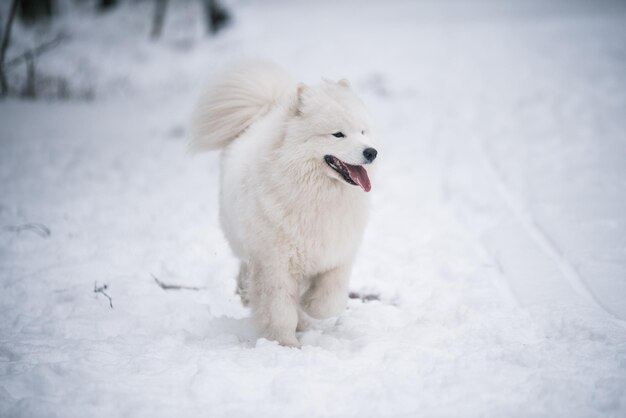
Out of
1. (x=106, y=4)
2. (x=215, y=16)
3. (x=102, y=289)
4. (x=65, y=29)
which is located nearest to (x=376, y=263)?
(x=102, y=289)

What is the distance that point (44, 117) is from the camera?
7918 mm

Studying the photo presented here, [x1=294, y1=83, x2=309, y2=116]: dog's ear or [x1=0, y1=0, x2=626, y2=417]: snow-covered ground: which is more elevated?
[x1=294, y1=83, x2=309, y2=116]: dog's ear

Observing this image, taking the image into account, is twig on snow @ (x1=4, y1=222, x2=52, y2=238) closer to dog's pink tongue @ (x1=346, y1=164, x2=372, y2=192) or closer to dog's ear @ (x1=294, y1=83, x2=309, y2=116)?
dog's ear @ (x1=294, y1=83, x2=309, y2=116)

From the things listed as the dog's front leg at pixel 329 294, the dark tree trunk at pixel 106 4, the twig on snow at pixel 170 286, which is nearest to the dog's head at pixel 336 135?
the dog's front leg at pixel 329 294

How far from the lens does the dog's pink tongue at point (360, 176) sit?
2.69 meters

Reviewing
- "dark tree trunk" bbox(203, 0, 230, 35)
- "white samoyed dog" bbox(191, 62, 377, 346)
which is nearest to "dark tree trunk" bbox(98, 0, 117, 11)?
"dark tree trunk" bbox(203, 0, 230, 35)

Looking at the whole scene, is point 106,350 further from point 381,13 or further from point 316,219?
point 381,13

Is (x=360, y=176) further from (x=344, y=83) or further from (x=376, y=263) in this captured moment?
(x=376, y=263)

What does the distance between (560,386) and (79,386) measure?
7.19 feet

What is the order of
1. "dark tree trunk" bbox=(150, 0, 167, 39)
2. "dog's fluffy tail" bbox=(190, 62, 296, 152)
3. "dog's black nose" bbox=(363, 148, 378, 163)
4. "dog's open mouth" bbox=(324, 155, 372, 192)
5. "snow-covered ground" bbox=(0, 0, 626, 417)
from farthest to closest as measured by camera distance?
"dark tree trunk" bbox=(150, 0, 167, 39)
"dog's fluffy tail" bbox=(190, 62, 296, 152)
"dog's open mouth" bbox=(324, 155, 372, 192)
"dog's black nose" bbox=(363, 148, 378, 163)
"snow-covered ground" bbox=(0, 0, 626, 417)

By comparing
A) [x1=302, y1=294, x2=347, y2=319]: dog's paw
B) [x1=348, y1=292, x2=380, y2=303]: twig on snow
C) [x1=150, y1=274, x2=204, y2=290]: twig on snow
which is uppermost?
[x1=302, y1=294, x2=347, y2=319]: dog's paw

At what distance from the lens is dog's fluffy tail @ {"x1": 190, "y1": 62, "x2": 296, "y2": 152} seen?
3.57m

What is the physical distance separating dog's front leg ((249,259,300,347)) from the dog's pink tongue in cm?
66

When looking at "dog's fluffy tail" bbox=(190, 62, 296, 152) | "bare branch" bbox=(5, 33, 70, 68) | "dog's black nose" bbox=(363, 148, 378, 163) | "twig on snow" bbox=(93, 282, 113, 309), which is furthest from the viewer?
"bare branch" bbox=(5, 33, 70, 68)
